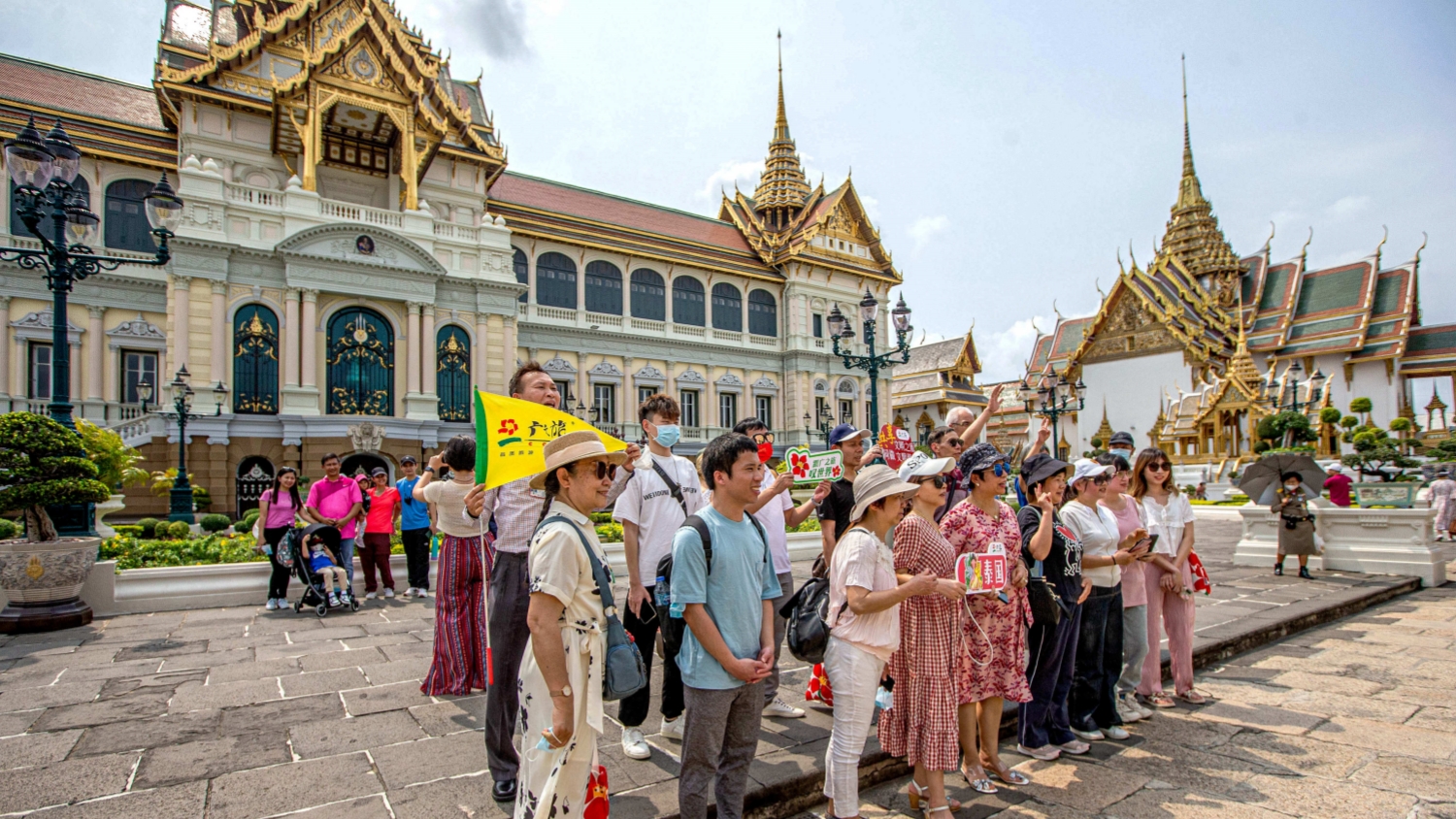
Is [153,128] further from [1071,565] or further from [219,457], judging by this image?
[1071,565]

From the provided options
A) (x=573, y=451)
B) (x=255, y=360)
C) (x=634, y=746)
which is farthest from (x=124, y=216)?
(x=573, y=451)

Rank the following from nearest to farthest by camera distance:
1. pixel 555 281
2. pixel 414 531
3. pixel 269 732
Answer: pixel 269 732 → pixel 414 531 → pixel 555 281

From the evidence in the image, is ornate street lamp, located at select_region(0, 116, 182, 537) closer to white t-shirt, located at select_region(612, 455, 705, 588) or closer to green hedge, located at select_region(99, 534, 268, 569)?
green hedge, located at select_region(99, 534, 268, 569)

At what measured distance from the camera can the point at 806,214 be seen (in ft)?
114

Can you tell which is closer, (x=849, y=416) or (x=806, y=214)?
(x=849, y=416)

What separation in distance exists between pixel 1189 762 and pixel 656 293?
26015 millimetres

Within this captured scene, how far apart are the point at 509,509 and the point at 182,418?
53.2ft

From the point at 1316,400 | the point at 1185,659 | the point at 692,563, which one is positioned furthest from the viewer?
the point at 1316,400

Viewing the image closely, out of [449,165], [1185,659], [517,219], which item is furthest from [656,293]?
[1185,659]

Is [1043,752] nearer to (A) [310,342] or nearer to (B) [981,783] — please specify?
(B) [981,783]

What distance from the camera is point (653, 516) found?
3857mm

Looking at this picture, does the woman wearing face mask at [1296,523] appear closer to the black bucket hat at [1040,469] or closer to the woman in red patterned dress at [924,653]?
the black bucket hat at [1040,469]

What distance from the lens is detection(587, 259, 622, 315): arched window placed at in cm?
2694

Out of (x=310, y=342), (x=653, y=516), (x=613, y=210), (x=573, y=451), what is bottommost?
(x=653, y=516)
